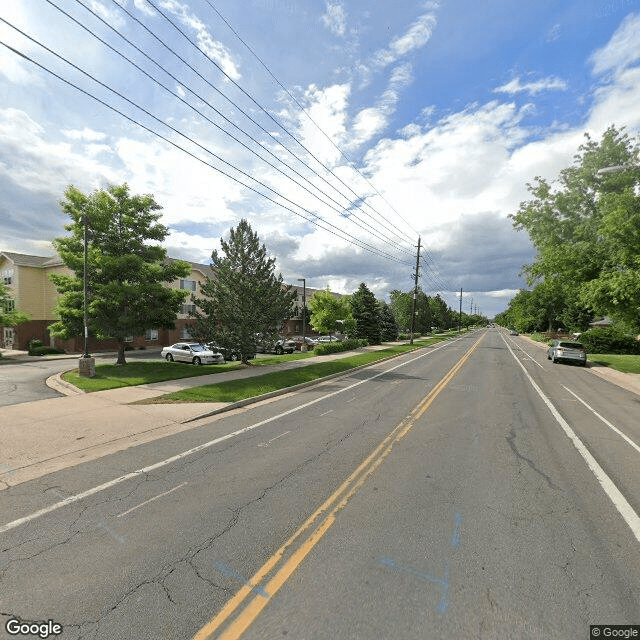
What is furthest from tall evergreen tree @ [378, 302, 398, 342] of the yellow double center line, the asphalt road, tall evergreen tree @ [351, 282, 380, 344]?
the yellow double center line

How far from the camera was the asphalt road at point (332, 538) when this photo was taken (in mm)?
2992

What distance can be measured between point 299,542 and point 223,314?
16384 mm

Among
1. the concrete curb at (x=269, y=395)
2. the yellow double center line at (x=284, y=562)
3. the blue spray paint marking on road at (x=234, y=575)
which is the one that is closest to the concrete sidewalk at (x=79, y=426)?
the concrete curb at (x=269, y=395)

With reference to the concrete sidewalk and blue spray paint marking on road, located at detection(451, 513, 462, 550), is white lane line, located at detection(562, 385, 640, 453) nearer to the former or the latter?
blue spray paint marking on road, located at detection(451, 513, 462, 550)

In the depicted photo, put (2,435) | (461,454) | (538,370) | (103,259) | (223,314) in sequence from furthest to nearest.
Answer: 1. (538,370)
2. (223,314)
3. (103,259)
4. (2,435)
5. (461,454)

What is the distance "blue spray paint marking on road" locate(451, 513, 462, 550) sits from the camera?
13.1 feet

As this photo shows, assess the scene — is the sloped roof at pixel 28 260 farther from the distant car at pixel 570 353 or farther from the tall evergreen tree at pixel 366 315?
the distant car at pixel 570 353

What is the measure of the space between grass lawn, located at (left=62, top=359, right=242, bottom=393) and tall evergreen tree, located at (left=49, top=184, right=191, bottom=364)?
1.80 metres

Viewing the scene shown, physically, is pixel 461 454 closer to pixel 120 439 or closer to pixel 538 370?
pixel 120 439

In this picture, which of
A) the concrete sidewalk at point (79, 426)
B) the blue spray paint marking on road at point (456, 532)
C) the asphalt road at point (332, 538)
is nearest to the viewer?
the asphalt road at point (332, 538)

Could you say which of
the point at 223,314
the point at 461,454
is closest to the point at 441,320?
the point at 223,314

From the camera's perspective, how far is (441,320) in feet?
322

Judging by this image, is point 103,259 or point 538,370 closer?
point 103,259

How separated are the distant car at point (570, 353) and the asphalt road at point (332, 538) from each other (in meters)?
19.0
